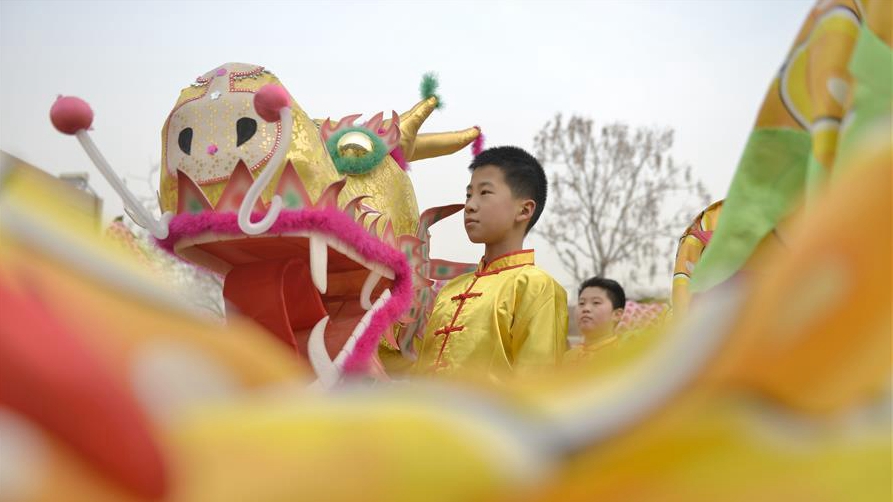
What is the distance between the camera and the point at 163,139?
3.06 m

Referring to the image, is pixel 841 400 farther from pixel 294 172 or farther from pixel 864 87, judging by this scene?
pixel 294 172

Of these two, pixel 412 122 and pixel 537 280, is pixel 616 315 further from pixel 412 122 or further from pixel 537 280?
pixel 412 122

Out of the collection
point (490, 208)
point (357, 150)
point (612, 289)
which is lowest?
point (490, 208)

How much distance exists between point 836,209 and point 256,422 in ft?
1.01

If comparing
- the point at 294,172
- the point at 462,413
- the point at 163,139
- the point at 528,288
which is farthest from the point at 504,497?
the point at 163,139

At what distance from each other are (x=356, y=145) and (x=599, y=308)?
137 centimetres

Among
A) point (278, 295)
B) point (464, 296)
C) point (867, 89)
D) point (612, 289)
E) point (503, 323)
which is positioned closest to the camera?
point (867, 89)

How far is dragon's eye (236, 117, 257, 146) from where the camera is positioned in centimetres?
298

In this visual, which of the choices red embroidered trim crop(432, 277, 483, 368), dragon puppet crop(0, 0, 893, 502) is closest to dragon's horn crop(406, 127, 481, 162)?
red embroidered trim crop(432, 277, 483, 368)

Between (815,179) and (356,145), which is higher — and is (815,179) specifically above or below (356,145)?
below

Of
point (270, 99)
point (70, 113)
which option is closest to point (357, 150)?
point (270, 99)

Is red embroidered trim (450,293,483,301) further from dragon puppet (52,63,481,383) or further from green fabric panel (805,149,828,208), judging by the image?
green fabric panel (805,149,828,208)

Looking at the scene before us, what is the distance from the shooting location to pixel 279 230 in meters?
2.86

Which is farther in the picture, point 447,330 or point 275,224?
point 275,224
